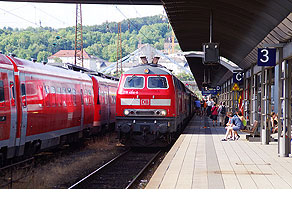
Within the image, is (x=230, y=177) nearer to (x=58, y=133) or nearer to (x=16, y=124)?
(x=16, y=124)

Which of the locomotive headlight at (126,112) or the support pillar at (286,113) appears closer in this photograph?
the support pillar at (286,113)

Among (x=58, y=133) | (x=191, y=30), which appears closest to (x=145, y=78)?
(x=191, y=30)

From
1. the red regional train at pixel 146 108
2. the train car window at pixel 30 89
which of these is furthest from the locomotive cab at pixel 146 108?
the train car window at pixel 30 89

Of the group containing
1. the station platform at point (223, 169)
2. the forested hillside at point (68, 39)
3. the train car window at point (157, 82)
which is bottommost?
the station platform at point (223, 169)

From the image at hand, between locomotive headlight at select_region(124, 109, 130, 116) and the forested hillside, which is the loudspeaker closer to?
locomotive headlight at select_region(124, 109, 130, 116)

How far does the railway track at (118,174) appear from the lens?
11484 millimetres

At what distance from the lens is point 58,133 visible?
16641mm

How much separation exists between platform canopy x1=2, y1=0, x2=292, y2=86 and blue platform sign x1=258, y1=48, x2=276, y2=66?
425 millimetres

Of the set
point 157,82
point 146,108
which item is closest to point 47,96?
point 146,108

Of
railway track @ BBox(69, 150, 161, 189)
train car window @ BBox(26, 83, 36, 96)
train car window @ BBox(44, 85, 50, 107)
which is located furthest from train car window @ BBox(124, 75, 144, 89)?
train car window @ BBox(26, 83, 36, 96)

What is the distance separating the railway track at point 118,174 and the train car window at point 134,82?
8.80ft

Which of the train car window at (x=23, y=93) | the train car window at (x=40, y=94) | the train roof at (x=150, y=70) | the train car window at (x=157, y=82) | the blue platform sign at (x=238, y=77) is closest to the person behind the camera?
the train car window at (x=23, y=93)

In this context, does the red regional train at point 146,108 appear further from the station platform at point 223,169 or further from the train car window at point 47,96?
the train car window at point 47,96

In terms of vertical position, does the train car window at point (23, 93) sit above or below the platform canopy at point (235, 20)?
below
